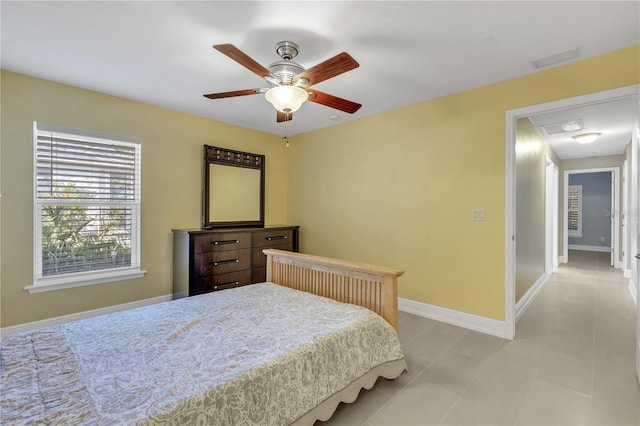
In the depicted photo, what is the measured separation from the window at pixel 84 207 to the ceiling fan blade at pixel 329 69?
2443mm

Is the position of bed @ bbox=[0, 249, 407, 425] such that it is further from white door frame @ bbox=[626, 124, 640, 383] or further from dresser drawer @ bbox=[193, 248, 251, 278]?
white door frame @ bbox=[626, 124, 640, 383]

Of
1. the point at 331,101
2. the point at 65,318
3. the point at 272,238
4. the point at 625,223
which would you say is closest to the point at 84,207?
the point at 65,318

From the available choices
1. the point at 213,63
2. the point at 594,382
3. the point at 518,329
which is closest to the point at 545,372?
the point at 594,382

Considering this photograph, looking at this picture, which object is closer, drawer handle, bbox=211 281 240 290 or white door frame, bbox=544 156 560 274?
drawer handle, bbox=211 281 240 290

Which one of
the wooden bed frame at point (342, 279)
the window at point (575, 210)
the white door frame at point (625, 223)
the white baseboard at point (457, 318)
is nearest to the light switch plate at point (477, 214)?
the white baseboard at point (457, 318)

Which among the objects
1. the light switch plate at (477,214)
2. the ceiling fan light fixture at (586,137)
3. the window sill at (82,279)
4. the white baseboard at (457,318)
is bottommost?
the white baseboard at (457,318)

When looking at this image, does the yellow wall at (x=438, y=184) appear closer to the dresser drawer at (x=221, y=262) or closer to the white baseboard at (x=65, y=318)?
the dresser drawer at (x=221, y=262)

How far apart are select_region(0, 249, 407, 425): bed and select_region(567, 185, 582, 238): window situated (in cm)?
947

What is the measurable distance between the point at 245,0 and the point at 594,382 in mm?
3412

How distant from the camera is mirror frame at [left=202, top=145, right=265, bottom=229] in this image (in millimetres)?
3916

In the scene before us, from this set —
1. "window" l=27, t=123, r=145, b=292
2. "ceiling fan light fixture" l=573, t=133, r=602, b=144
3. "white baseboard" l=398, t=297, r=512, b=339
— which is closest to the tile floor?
"white baseboard" l=398, t=297, r=512, b=339

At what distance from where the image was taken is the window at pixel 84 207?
9.36 ft

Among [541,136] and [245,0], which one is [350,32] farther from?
[541,136]

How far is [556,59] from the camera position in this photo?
240 centimetres
